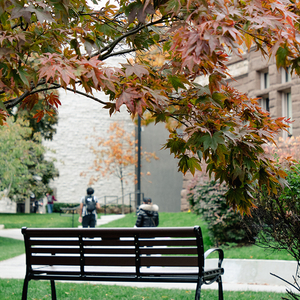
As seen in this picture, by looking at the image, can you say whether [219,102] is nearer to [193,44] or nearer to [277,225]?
[193,44]

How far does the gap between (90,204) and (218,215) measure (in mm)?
3512

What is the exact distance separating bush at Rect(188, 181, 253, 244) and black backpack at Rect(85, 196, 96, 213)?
9.29 ft

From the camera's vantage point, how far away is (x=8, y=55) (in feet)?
8.48

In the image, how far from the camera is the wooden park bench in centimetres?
408

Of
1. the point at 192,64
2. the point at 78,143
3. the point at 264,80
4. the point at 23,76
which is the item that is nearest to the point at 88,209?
the point at 264,80

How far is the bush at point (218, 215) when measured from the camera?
32.7ft

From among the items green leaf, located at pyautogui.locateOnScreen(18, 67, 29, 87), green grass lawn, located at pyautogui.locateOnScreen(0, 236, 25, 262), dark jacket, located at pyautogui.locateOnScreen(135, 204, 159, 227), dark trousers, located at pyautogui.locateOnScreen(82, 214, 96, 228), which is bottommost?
green grass lawn, located at pyautogui.locateOnScreen(0, 236, 25, 262)

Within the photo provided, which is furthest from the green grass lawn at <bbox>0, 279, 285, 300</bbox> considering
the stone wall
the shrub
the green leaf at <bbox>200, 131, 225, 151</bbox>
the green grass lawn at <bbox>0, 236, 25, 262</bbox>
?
the stone wall

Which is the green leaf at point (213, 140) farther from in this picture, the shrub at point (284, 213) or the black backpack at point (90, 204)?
the black backpack at point (90, 204)

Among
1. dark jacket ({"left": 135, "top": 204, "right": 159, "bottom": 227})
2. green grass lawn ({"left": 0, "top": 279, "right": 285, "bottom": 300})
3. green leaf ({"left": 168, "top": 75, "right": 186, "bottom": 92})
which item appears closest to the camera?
green leaf ({"left": 168, "top": 75, "right": 186, "bottom": 92})

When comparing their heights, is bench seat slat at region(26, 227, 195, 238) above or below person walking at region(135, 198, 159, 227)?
above

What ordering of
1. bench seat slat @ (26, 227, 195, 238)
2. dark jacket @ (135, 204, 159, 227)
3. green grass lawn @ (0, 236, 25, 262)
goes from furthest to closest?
green grass lawn @ (0, 236, 25, 262), dark jacket @ (135, 204, 159, 227), bench seat slat @ (26, 227, 195, 238)

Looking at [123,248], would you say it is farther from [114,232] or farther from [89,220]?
[89,220]

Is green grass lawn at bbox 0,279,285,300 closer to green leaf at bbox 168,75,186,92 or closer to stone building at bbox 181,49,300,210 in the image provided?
green leaf at bbox 168,75,186,92
